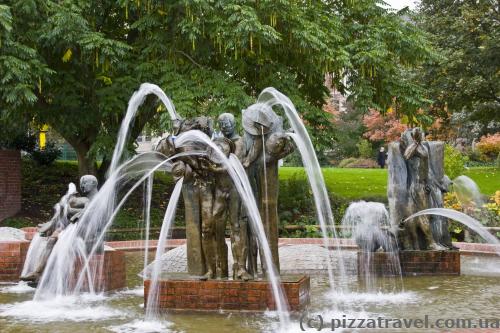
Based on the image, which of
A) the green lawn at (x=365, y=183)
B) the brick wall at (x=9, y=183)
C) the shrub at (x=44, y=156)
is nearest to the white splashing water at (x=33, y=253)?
the brick wall at (x=9, y=183)

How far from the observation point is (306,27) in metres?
19.1

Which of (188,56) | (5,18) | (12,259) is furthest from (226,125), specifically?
(188,56)

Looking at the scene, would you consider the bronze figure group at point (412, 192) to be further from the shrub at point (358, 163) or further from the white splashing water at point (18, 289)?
the shrub at point (358, 163)

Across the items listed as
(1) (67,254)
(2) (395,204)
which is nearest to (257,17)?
(2) (395,204)

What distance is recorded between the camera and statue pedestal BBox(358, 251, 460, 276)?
11750 mm

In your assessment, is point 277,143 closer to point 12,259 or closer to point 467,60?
point 12,259

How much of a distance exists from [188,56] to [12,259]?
9586mm

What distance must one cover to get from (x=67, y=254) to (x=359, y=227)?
4953 mm

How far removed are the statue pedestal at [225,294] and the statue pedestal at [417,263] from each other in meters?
3.45

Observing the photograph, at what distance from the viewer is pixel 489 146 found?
157ft

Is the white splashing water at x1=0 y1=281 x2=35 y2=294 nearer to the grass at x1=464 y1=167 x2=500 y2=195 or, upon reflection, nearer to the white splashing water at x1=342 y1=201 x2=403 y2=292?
the white splashing water at x1=342 y1=201 x2=403 y2=292

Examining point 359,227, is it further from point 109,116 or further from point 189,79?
point 109,116

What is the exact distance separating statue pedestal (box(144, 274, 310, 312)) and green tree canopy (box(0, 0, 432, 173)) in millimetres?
9645

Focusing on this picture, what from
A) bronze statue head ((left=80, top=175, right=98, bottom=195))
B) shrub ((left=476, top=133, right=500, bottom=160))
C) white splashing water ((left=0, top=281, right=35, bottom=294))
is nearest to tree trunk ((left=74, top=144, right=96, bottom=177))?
white splashing water ((left=0, top=281, right=35, bottom=294))
